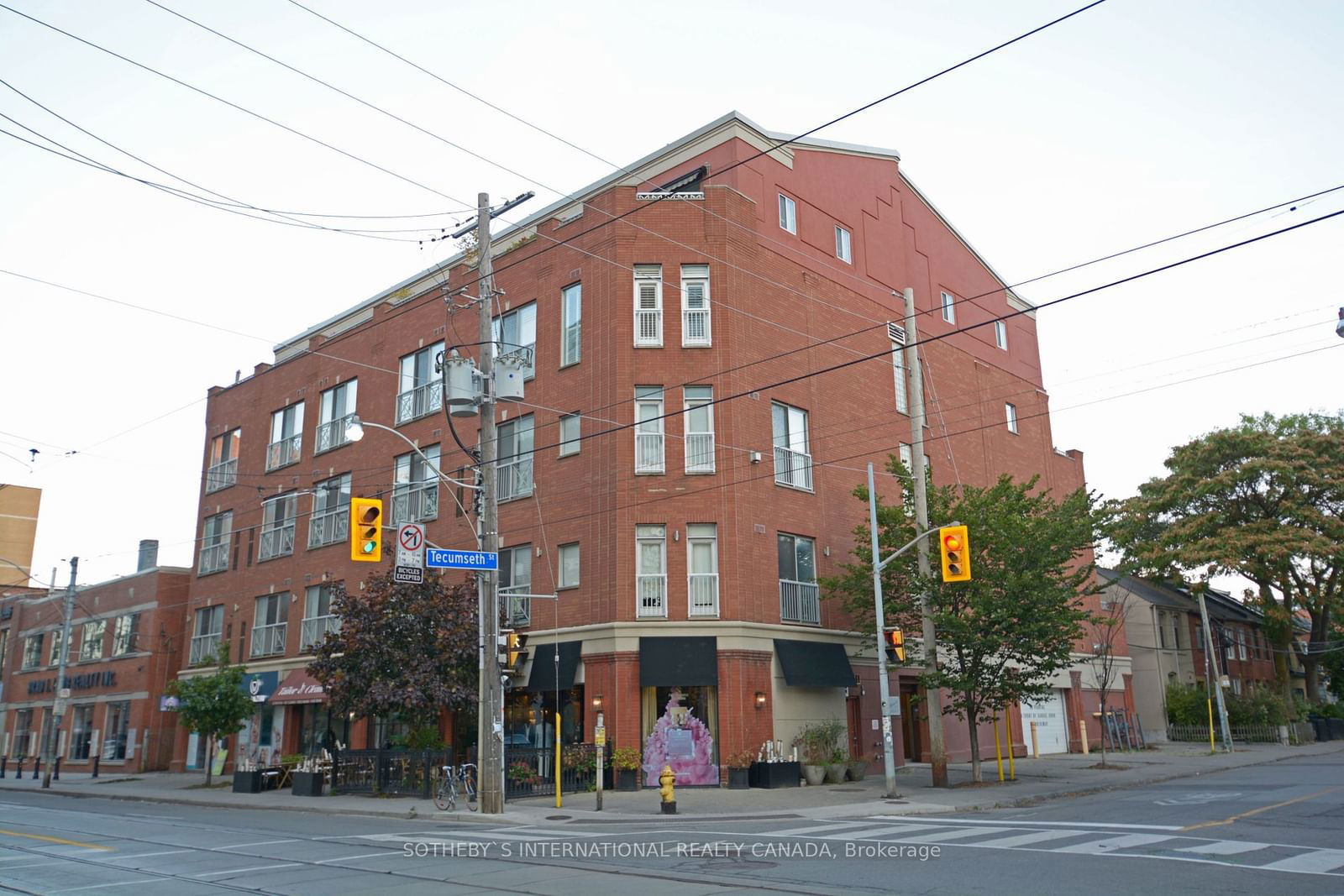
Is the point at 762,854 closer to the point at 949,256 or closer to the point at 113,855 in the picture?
the point at 113,855

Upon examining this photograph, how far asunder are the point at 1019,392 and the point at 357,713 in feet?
101

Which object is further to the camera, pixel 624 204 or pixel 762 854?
pixel 624 204

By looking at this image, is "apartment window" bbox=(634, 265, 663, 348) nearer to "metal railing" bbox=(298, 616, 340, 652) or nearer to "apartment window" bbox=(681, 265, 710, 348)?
"apartment window" bbox=(681, 265, 710, 348)

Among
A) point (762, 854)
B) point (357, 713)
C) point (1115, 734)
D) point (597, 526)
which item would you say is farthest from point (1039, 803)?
point (1115, 734)

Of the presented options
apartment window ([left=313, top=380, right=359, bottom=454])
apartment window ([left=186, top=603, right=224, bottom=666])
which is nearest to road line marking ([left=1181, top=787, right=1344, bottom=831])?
apartment window ([left=313, top=380, right=359, bottom=454])

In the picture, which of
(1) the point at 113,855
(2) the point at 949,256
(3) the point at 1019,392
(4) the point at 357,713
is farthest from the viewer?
(3) the point at 1019,392

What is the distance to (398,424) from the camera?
121ft

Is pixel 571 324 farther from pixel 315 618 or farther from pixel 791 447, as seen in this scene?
pixel 315 618

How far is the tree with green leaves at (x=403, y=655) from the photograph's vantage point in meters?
26.9

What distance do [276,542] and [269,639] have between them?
394cm

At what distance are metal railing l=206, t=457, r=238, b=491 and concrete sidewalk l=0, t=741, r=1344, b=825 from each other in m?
13.7

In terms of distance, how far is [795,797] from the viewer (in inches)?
935

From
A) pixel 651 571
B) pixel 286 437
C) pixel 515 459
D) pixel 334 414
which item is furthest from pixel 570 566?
pixel 286 437

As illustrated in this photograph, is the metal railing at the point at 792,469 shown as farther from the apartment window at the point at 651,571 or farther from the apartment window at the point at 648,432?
Answer: the apartment window at the point at 651,571
